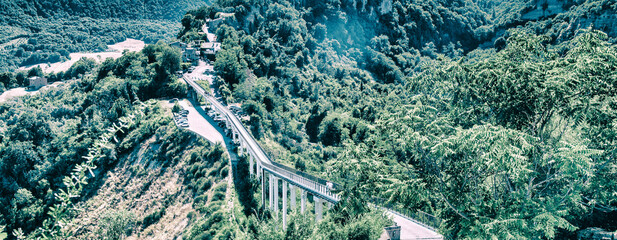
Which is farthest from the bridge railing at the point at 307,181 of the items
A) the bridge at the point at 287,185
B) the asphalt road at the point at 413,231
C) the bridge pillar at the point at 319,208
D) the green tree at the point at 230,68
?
the green tree at the point at 230,68

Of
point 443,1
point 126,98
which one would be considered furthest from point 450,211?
point 443,1

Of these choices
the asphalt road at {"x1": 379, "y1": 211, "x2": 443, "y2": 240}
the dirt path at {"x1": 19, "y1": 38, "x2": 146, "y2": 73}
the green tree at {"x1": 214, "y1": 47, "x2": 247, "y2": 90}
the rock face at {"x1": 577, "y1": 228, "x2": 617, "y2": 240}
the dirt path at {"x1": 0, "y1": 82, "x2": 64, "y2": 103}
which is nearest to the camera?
the rock face at {"x1": 577, "y1": 228, "x2": 617, "y2": 240}

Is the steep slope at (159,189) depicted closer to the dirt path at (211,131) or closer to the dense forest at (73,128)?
the dirt path at (211,131)

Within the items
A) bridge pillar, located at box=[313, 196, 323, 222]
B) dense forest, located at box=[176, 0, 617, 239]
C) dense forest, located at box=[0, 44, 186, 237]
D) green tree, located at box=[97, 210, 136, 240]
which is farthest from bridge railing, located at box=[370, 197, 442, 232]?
dense forest, located at box=[0, 44, 186, 237]

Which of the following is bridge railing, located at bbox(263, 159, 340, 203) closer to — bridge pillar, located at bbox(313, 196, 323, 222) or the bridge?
the bridge

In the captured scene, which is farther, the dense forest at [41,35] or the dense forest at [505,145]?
the dense forest at [41,35]

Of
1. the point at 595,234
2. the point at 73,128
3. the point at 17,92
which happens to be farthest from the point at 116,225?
the point at 17,92
